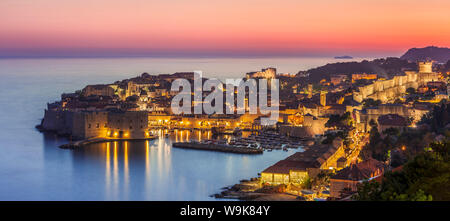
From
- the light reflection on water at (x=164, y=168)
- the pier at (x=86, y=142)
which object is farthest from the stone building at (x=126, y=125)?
the light reflection on water at (x=164, y=168)

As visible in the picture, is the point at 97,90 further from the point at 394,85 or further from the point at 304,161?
the point at 304,161

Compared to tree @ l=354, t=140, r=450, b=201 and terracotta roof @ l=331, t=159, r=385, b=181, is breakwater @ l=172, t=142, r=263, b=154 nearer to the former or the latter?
terracotta roof @ l=331, t=159, r=385, b=181

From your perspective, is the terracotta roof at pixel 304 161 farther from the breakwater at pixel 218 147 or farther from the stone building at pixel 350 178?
the breakwater at pixel 218 147

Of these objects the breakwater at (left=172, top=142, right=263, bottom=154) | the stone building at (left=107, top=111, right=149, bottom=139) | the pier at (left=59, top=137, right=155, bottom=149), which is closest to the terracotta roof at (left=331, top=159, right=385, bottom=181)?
the breakwater at (left=172, top=142, right=263, bottom=154)

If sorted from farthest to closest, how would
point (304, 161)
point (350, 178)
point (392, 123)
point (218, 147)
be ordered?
point (218, 147)
point (392, 123)
point (304, 161)
point (350, 178)

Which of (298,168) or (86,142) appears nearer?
(298,168)

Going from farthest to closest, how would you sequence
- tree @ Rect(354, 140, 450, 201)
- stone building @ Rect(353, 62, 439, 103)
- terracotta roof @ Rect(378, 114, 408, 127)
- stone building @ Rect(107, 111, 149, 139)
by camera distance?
1. stone building @ Rect(353, 62, 439, 103)
2. stone building @ Rect(107, 111, 149, 139)
3. terracotta roof @ Rect(378, 114, 408, 127)
4. tree @ Rect(354, 140, 450, 201)

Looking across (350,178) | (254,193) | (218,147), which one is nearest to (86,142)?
(218,147)

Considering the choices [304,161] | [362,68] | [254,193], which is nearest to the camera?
[254,193]

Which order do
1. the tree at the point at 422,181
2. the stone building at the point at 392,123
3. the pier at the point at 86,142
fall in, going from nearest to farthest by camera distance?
the tree at the point at 422,181, the stone building at the point at 392,123, the pier at the point at 86,142

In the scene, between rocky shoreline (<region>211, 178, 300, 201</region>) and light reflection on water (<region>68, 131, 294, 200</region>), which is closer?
rocky shoreline (<region>211, 178, 300, 201</region>)

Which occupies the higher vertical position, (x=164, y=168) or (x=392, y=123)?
(x=392, y=123)

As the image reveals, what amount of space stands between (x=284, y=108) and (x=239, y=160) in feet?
23.8
